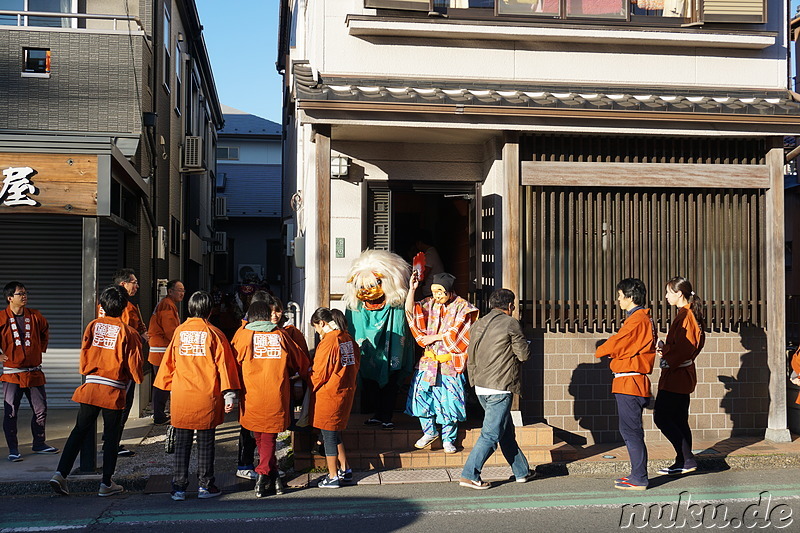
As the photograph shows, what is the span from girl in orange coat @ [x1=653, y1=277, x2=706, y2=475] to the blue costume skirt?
2.12m

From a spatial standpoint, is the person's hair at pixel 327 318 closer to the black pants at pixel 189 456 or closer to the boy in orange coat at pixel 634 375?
the black pants at pixel 189 456

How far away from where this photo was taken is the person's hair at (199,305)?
7.84 m

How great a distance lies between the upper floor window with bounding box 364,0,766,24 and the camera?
34.6 feet

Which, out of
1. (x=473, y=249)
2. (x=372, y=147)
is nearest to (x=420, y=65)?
(x=372, y=147)

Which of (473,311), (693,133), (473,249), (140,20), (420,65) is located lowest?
(473,311)

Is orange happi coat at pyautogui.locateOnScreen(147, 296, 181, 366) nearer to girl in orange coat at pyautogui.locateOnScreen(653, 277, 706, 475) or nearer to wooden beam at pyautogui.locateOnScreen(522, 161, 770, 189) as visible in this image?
wooden beam at pyautogui.locateOnScreen(522, 161, 770, 189)

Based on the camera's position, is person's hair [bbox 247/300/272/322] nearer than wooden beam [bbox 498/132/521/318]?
Yes

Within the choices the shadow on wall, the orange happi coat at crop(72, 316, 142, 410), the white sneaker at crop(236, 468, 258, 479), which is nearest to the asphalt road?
the white sneaker at crop(236, 468, 258, 479)

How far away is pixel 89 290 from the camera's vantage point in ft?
29.0

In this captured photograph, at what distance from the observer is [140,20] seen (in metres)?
14.0

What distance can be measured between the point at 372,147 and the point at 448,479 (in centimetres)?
457

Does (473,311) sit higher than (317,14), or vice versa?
(317,14)

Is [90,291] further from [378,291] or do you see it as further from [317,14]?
[317,14]

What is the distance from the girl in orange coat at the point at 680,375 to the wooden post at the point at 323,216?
3.76m
